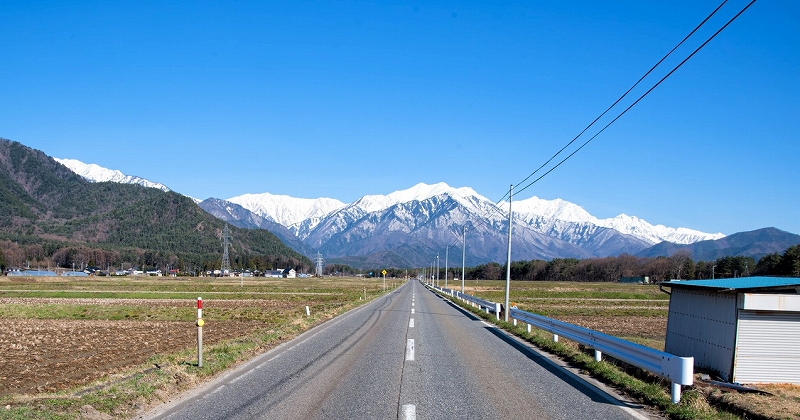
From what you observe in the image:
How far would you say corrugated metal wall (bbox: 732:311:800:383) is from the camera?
1300 cm

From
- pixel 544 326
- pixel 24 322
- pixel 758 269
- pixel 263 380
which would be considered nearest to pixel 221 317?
pixel 24 322

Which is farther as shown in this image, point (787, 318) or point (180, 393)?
point (787, 318)

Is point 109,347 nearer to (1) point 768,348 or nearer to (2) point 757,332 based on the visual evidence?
(2) point 757,332

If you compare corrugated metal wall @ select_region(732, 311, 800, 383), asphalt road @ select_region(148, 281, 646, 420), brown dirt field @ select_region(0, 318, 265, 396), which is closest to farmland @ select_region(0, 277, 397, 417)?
brown dirt field @ select_region(0, 318, 265, 396)

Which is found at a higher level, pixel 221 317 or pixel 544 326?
pixel 544 326

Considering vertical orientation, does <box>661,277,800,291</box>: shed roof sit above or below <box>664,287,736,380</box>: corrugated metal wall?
above

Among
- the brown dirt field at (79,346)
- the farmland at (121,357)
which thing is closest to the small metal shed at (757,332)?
the farmland at (121,357)

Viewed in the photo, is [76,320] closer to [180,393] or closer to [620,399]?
[180,393]

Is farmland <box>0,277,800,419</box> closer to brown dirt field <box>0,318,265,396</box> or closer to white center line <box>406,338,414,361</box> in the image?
brown dirt field <box>0,318,265,396</box>

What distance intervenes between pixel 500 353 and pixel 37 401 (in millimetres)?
10572

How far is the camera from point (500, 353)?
15.6m

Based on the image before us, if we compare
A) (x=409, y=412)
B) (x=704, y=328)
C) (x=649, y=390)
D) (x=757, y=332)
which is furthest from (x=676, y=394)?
(x=704, y=328)

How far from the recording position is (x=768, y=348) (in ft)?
42.6

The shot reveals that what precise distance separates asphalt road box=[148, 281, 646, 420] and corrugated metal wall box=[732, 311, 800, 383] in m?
4.17
